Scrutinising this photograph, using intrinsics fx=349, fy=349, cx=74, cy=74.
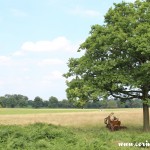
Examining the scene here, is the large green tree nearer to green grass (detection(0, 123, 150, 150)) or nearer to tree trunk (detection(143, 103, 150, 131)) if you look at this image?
tree trunk (detection(143, 103, 150, 131))

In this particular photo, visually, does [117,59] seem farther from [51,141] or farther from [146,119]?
[51,141]

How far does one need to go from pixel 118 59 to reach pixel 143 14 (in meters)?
4.88

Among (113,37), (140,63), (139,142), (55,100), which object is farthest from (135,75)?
(55,100)

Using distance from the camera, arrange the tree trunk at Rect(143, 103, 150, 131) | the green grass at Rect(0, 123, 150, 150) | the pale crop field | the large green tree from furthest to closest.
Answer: the pale crop field, the tree trunk at Rect(143, 103, 150, 131), the large green tree, the green grass at Rect(0, 123, 150, 150)

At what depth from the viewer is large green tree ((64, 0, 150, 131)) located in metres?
29.5

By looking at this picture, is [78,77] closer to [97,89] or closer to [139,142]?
[97,89]

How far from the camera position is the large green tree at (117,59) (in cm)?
2948

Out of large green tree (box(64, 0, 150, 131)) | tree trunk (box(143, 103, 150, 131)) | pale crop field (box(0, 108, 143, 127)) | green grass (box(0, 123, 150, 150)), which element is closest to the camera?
green grass (box(0, 123, 150, 150))

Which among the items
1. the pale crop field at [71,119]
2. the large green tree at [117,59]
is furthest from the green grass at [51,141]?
the pale crop field at [71,119]

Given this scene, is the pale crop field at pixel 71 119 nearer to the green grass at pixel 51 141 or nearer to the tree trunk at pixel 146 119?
the tree trunk at pixel 146 119

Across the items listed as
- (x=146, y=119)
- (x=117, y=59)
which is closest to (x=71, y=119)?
(x=146, y=119)

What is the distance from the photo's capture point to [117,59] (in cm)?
3036

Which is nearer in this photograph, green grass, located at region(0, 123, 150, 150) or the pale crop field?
green grass, located at region(0, 123, 150, 150)

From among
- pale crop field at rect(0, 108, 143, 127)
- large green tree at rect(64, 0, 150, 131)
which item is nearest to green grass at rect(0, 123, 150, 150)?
large green tree at rect(64, 0, 150, 131)
